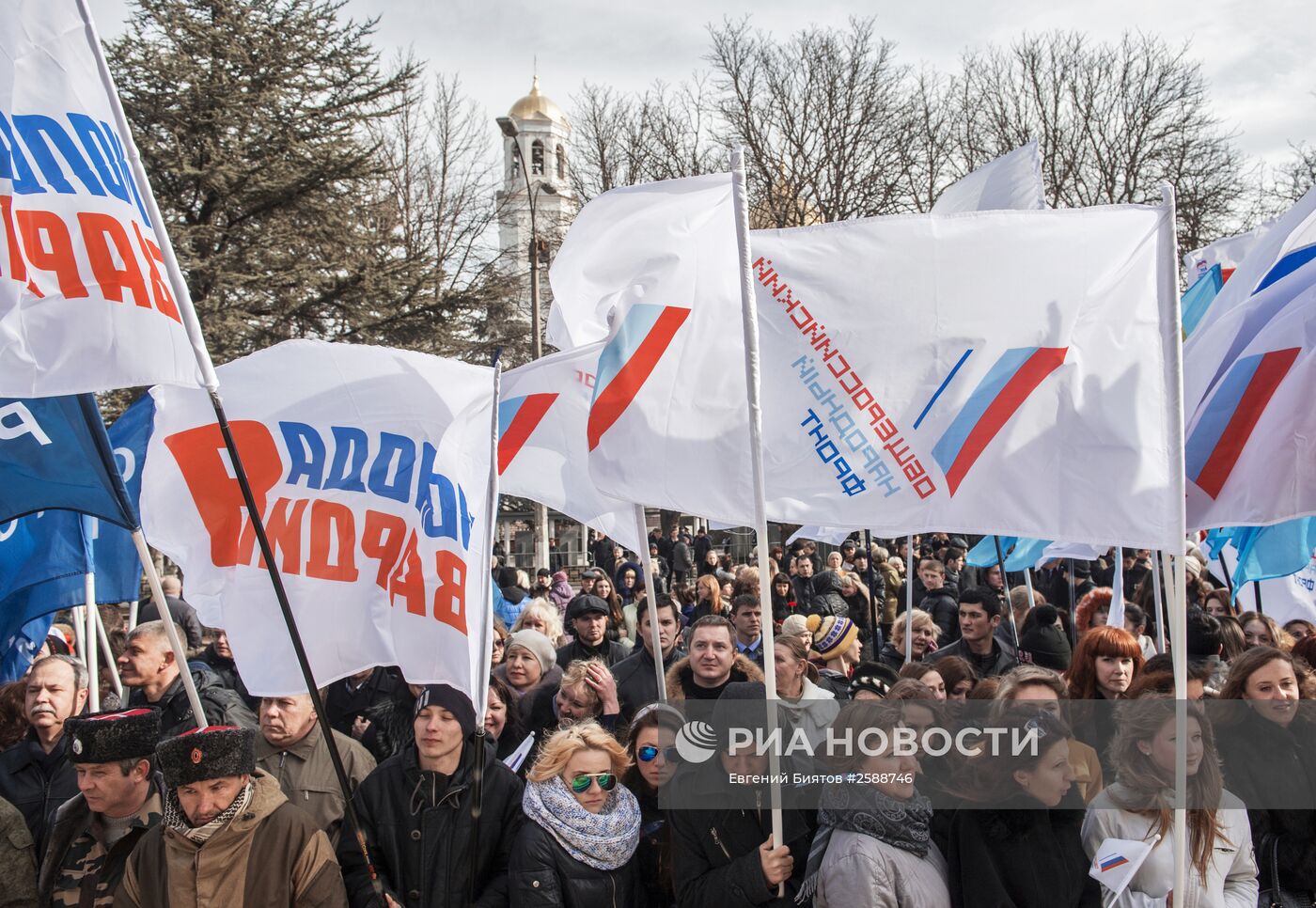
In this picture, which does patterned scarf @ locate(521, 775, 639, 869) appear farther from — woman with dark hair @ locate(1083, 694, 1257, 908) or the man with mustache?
the man with mustache

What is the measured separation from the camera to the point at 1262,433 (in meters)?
4.56

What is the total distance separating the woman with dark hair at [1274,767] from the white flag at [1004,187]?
7.98 feet

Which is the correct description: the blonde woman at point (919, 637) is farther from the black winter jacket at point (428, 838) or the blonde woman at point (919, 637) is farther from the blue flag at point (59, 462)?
the blue flag at point (59, 462)

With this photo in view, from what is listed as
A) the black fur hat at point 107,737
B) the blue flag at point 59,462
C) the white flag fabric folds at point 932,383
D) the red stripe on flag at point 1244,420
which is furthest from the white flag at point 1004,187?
the black fur hat at point 107,737

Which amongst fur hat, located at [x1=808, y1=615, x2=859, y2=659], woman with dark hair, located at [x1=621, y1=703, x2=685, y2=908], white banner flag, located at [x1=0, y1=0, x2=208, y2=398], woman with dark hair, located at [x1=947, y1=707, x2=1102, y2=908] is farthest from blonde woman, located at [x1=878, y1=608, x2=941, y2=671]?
white banner flag, located at [x1=0, y1=0, x2=208, y2=398]

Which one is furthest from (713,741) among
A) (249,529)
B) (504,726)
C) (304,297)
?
(304,297)

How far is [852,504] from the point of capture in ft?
14.4

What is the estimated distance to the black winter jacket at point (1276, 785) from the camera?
177 inches

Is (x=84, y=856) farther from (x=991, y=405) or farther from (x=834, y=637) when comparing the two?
(x=834, y=637)

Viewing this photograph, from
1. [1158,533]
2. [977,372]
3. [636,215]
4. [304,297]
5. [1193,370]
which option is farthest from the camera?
[304,297]

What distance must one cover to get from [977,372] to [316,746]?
2.93 metres

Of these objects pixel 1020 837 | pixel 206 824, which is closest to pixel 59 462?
pixel 206 824

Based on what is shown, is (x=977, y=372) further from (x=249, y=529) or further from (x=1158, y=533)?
(x=249, y=529)

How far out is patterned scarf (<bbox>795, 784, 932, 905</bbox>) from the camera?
12.8 ft
